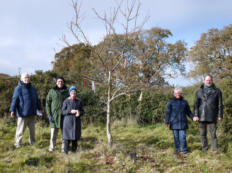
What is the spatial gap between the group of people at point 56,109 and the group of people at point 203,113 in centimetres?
219

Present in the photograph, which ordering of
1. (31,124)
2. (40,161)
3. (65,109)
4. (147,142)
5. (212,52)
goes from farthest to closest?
(212,52) < (147,142) < (31,124) < (65,109) < (40,161)

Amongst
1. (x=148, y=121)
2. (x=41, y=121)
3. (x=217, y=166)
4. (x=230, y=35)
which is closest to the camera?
(x=217, y=166)

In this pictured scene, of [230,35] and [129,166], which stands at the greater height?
[230,35]

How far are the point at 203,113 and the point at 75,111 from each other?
9.43ft

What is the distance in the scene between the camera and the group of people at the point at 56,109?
475 cm

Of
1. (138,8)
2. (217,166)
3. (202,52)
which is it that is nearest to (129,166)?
(217,166)

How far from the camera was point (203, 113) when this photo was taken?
4.90 m

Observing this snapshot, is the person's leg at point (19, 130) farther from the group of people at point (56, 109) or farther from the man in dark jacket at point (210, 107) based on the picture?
the man in dark jacket at point (210, 107)

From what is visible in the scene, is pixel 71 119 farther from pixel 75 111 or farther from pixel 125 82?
pixel 125 82

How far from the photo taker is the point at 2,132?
23.1ft

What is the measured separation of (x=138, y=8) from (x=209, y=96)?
2587mm

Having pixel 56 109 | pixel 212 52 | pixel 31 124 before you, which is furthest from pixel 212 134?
pixel 212 52

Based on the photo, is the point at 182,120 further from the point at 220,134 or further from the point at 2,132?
the point at 2,132

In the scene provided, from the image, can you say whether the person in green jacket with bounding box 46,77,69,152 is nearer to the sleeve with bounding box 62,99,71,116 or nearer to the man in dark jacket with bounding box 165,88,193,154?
the sleeve with bounding box 62,99,71,116
